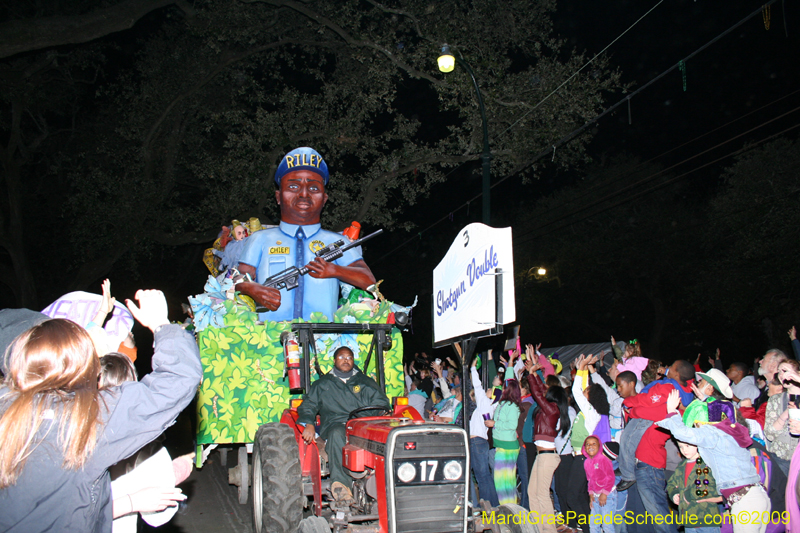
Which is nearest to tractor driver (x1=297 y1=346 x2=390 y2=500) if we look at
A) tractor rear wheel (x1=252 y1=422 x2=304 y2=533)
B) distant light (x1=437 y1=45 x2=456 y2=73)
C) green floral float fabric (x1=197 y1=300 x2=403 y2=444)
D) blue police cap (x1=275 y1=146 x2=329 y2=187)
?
tractor rear wheel (x1=252 y1=422 x2=304 y2=533)

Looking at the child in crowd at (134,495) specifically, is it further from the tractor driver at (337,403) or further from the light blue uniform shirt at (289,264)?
the light blue uniform shirt at (289,264)

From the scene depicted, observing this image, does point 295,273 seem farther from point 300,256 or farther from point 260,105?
point 260,105

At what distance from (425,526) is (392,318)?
9.08 feet

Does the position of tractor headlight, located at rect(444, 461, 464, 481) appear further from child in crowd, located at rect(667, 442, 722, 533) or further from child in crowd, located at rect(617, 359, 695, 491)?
child in crowd, located at rect(617, 359, 695, 491)

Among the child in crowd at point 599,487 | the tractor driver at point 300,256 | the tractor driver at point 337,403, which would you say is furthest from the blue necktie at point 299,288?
the child in crowd at point 599,487

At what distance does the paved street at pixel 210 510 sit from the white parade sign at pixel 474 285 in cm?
328

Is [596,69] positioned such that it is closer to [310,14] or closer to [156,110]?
[310,14]

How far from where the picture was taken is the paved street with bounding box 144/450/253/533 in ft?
20.5

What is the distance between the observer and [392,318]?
6531mm

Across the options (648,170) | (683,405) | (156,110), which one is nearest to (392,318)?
(683,405)

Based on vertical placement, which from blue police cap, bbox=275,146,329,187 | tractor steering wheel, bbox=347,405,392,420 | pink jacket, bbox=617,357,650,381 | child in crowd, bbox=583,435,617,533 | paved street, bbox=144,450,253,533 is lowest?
paved street, bbox=144,450,253,533

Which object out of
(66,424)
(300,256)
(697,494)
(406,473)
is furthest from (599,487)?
(66,424)

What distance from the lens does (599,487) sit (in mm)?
5773

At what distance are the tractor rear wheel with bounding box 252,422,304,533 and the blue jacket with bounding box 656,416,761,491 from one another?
2966 millimetres
